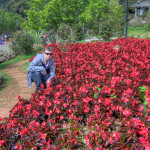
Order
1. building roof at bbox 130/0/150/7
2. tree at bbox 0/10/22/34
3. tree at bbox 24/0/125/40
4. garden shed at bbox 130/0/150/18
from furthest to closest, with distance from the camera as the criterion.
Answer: building roof at bbox 130/0/150/7 < garden shed at bbox 130/0/150/18 < tree at bbox 0/10/22/34 < tree at bbox 24/0/125/40

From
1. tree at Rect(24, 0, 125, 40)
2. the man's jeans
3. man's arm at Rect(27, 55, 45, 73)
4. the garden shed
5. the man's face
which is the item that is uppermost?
the garden shed

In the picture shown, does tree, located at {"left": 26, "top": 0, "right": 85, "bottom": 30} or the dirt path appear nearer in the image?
the dirt path

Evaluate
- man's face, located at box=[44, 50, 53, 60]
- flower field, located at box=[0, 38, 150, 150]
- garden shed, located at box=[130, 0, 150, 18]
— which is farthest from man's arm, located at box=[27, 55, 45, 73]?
garden shed, located at box=[130, 0, 150, 18]

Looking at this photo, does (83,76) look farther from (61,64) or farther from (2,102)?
(2,102)

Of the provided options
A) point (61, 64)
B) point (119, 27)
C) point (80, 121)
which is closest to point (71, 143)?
point (80, 121)

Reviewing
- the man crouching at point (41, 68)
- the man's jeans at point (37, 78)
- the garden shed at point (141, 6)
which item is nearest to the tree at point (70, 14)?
the man crouching at point (41, 68)

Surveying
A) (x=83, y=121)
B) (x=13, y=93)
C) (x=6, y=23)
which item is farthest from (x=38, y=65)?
(x=6, y=23)

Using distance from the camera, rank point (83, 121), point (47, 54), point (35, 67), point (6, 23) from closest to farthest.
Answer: point (83, 121) < point (47, 54) < point (35, 67) < point (6, 23)

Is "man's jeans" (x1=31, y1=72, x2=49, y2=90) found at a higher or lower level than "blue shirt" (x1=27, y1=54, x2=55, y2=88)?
lower

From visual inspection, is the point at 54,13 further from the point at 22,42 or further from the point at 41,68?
the point at 41,68

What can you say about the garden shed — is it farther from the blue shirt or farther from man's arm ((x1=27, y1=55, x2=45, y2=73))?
man's arm ((x1=27, y1=55, x2=45, y2=73))

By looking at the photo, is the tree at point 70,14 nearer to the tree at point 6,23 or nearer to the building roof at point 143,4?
the tree at point 6,23

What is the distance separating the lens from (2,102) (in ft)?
13.1

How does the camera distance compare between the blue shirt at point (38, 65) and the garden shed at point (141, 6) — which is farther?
the garden shed at point (141, 6)
